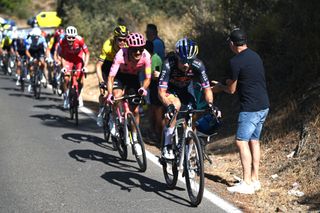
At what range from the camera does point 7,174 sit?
29.9 feet

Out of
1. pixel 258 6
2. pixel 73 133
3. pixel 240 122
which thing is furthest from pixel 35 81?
pixel 240 122

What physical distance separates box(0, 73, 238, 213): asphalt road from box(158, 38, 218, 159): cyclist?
78cm

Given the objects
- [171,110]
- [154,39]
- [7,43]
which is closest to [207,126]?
[171,110]

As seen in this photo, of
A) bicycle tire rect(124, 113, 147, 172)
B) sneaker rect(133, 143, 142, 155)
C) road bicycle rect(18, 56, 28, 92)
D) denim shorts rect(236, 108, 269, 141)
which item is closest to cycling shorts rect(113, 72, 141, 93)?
bicycle tire rect(124, 113, 147, 172)

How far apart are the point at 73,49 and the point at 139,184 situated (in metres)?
6.18

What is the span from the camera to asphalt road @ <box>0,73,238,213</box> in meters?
7.57

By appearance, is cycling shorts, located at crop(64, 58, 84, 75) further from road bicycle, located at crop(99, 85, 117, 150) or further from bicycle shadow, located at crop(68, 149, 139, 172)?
bicycle shadow, located at crop(68, 149, 139, 172)

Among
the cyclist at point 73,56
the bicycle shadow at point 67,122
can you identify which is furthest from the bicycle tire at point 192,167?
the cyclist at point 73,56

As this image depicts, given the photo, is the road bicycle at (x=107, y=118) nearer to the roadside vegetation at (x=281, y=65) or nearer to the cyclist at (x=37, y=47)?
the roadside vegetation at (x=281, y=65)

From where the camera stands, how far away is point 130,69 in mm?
10086

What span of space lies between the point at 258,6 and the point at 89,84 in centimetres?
741

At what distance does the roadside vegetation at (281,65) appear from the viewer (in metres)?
8.70

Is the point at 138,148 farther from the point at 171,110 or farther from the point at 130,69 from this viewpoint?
the point at 171,110

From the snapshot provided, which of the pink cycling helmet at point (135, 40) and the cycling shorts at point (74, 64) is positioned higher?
the pink cycling helmet at point (135, 40)
